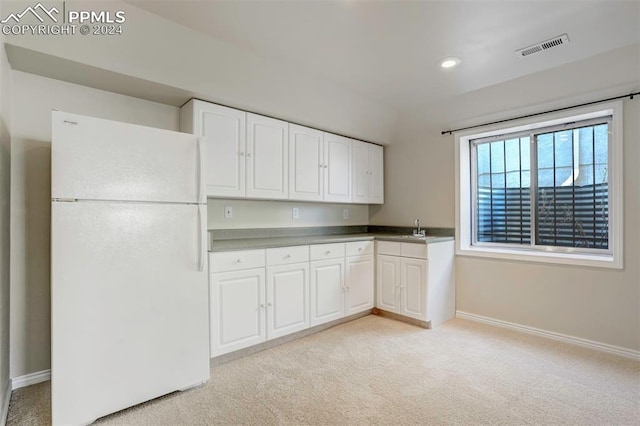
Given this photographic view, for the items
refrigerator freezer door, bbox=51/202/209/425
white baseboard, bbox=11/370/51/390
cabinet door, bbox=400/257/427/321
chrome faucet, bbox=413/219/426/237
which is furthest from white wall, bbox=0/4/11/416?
chrome faucet, bbox=413/219/426/237

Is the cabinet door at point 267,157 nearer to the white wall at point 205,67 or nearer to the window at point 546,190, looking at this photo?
the white wall at point 205,67

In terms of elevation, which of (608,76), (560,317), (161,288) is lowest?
(560,317)

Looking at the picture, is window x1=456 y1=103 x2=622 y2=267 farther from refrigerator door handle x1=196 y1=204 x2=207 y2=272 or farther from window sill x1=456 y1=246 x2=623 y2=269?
refrigerator door handle x1=196 y1=204 x2=207 y2=272

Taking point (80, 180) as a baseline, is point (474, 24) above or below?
above

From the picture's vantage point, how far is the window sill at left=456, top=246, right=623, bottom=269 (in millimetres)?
2701

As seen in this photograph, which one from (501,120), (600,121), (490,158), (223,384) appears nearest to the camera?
(223,384)

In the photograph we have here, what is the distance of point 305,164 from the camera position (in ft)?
11.0

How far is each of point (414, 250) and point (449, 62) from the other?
176 centimetres

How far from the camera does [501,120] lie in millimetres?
3248

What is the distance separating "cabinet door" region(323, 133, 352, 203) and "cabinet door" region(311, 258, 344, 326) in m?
0.79

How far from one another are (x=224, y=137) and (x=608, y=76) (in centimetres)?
315

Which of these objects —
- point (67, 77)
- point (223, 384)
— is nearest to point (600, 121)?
point (223, 384)

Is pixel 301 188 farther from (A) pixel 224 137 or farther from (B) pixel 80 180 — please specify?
(B) pixel 80 180

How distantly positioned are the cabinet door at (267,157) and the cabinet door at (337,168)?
1.86 feet
